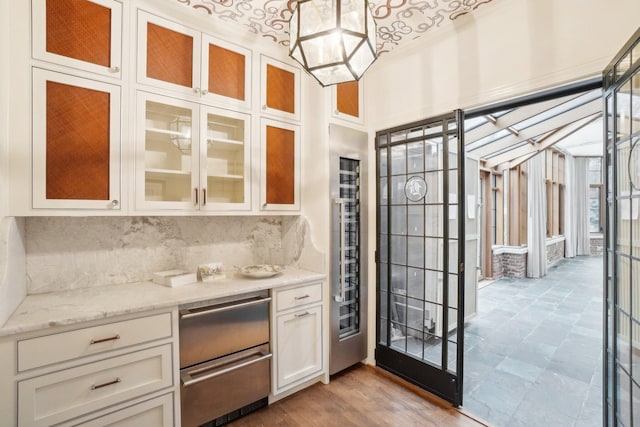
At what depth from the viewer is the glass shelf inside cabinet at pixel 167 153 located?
77.4 inches

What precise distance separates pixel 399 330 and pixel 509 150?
15.2 ft

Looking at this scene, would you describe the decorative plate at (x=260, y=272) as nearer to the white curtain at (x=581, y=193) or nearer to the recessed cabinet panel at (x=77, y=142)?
the recessed cabinet panel at (x=77, y=142)

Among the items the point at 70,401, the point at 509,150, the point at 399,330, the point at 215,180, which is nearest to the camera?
the point at 70,401

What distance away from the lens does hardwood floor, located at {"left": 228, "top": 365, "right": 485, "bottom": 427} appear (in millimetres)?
2076

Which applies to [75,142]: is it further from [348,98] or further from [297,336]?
[348,98]

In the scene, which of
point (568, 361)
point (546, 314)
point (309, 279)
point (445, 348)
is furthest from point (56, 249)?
point (546, 314)

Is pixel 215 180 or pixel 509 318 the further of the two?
pixel 509 318

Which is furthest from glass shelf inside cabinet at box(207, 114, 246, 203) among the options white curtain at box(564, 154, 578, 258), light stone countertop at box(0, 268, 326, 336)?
white curtain at box(564, 154, 578, 258)

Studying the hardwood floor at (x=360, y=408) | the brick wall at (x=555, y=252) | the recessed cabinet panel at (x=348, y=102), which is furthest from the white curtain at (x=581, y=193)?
the hardwood floor at (x=360, y=408)

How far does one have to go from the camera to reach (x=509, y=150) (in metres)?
5.63

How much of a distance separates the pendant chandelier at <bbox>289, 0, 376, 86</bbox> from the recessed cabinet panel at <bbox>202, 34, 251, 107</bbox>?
1.03 metres

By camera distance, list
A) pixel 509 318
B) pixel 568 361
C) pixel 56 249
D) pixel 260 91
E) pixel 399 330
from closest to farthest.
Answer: pixel 56 249, pixel 260 91, pixel 399 330, pixel 568 361, pixel 509 318

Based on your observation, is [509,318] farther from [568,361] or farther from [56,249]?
[56,249]

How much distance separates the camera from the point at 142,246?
2.22 m
